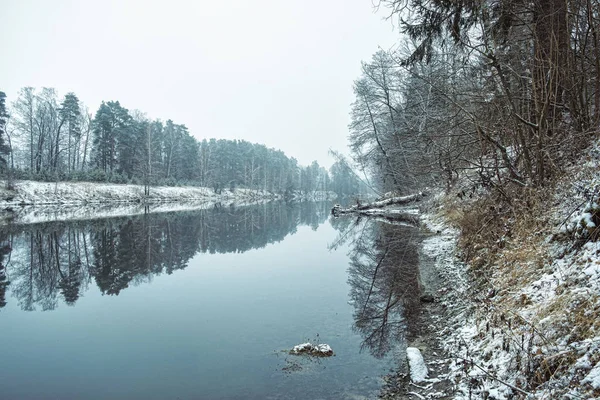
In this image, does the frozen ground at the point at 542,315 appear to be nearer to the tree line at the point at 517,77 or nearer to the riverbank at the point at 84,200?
the tree line at the point at 517,77

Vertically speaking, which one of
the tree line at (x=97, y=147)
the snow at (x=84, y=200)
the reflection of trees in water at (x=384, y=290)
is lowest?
the reflection of trees in water at (x=384, y=290)

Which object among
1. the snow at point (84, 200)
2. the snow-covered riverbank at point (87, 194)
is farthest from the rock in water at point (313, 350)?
the snow-covered riverbank at point (87, 194)

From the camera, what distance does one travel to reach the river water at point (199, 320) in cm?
425

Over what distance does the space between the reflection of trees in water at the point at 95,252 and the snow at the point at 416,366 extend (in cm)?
732

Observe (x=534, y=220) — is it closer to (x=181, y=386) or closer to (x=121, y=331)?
(x=181, y=386)

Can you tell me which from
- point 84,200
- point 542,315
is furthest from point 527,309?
point 84,200

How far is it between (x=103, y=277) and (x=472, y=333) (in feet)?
31.5

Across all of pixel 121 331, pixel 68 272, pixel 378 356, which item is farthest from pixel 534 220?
pixel 68 272

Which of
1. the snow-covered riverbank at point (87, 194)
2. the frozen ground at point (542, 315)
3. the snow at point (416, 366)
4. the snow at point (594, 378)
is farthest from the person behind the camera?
the snow-covered riverbank at point (87, 194)

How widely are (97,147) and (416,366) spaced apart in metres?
55.9

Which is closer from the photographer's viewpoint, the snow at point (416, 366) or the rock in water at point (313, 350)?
the snow at point (416, 366)

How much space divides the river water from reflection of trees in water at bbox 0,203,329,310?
2.8 inches

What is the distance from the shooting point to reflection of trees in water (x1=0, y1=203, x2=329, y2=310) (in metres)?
8.51

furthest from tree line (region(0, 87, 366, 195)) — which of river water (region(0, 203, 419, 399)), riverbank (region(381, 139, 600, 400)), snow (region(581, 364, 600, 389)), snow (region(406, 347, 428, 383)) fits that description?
snow (region(581, 364, 600, 389))
